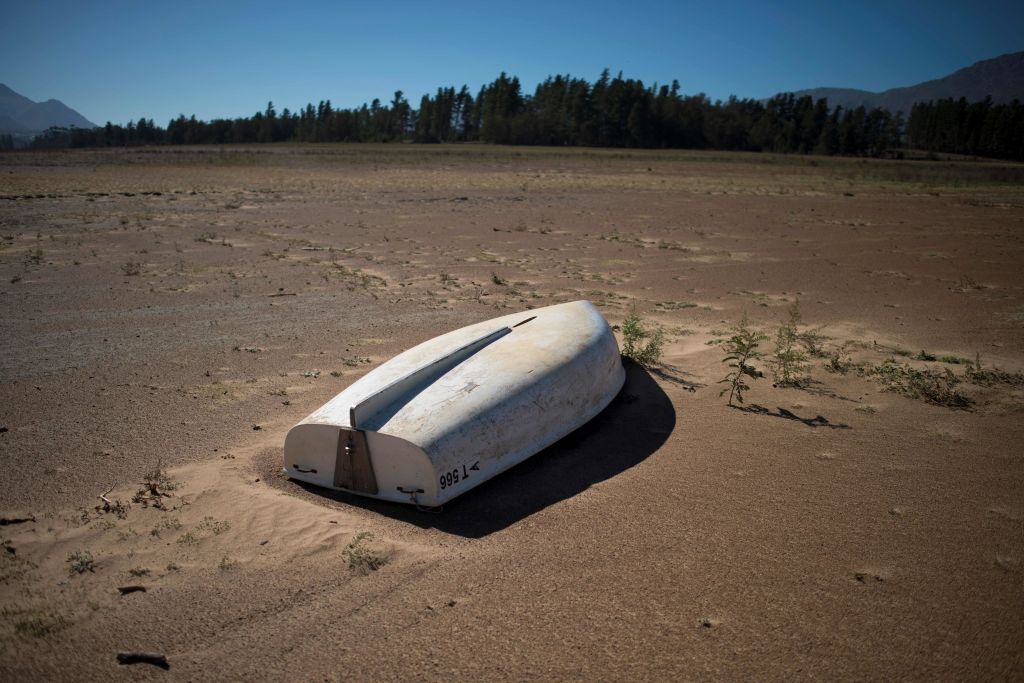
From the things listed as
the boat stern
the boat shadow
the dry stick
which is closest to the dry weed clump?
the boat stern

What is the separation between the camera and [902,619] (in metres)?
3.51

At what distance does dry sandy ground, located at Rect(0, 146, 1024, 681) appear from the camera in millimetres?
3363

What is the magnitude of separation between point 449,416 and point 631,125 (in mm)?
78394

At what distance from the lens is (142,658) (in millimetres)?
3256

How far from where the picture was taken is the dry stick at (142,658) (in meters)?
3.23

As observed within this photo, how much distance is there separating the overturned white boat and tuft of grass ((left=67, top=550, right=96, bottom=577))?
1.36 meters

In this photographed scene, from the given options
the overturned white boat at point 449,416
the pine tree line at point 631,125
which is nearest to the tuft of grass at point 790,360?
the overturned white boat at point 449,416

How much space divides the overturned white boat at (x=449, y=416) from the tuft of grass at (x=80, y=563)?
4.47 ft

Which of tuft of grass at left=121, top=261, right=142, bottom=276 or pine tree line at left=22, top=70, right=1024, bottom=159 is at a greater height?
pine tree line at left=22, top=70, right=1024, bottom=159

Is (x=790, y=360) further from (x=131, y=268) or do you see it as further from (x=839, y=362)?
(x=131, y=268)

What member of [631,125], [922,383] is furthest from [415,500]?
[631,125]

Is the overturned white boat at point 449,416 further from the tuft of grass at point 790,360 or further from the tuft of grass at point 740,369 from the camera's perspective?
the tuft of grass at point 790,360

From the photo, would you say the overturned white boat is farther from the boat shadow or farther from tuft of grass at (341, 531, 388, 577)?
tuft of grass at (341, 531, 388, 577)

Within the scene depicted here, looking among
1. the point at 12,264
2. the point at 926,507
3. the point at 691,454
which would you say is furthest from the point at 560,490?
the point at 12,264
